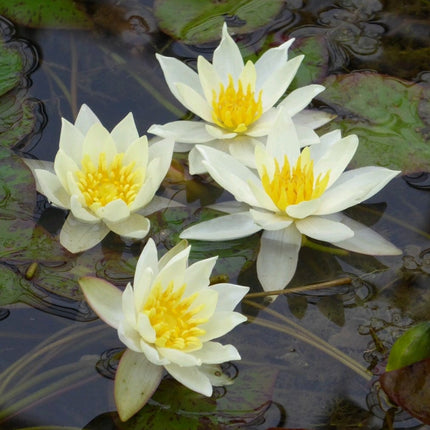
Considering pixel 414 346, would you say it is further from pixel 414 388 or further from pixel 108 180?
pixel 108 180

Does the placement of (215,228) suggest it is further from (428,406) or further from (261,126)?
(428,406)

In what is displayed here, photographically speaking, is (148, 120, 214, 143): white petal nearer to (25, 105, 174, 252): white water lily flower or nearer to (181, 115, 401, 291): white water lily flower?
(25, 105, 174, 252): white water lily flower

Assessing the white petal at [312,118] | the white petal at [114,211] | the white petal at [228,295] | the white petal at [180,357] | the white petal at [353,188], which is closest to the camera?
the white petal at [180,357]

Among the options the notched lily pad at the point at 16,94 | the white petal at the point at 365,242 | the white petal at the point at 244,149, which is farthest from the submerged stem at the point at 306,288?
the notched lily pad at the point at 16,94

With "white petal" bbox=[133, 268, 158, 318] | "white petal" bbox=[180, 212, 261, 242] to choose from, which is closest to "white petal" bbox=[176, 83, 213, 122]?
"white petal" bbox=[180, 212, 261, 242]

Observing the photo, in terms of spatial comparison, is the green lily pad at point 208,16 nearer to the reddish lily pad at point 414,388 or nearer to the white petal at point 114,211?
the white petal at point 114,211

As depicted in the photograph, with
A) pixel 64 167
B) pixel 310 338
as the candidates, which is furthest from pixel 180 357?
pixel 64 167
